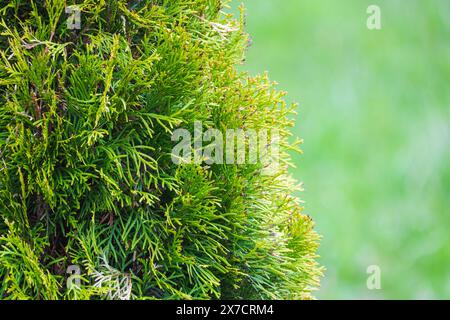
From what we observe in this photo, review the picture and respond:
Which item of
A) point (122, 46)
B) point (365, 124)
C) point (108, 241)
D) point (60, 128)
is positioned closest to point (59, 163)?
point (60, 128)

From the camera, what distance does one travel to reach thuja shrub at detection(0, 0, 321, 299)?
1.85 m

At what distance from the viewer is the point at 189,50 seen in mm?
1910

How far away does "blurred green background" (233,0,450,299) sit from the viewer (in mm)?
4832

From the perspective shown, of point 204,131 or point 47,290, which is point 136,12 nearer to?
point 204,131

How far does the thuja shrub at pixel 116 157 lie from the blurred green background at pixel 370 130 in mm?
2893

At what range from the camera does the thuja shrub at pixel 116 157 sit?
6.07ft

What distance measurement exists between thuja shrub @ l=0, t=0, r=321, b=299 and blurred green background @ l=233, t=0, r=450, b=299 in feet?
9.49

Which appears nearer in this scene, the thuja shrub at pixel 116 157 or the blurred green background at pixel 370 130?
the thuja shrub at pixel 116 157

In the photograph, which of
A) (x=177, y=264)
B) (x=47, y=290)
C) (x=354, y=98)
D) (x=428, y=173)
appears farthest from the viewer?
(x=354, y=98)

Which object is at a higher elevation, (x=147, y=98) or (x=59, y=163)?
(x=147, y=98)

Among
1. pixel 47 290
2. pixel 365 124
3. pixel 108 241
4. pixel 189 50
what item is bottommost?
pixel 47 290

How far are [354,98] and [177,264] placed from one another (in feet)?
14.1

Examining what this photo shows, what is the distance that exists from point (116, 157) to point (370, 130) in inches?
161

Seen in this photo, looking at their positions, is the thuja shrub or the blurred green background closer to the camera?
the thuja shrub
